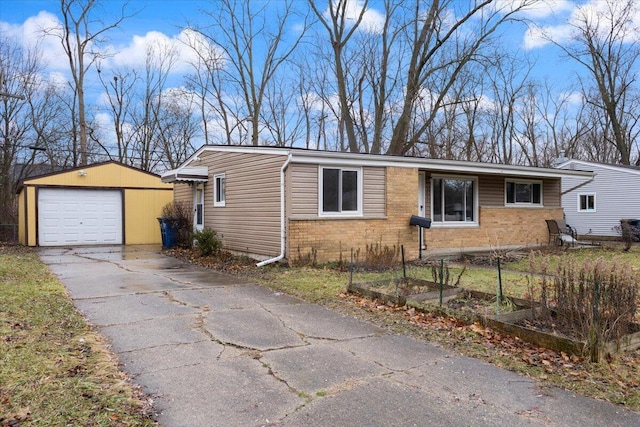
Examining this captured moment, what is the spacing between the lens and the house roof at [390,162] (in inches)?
419

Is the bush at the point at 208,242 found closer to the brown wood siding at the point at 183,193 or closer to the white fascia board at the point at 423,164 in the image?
the brown wood siding at the point at 183,193

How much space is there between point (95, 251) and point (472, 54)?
1850cm

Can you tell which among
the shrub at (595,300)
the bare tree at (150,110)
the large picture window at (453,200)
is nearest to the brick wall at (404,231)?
the large picture window at (453,200)

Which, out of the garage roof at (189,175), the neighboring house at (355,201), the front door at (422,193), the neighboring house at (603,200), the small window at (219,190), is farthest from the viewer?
the neighboring house at (603,200)

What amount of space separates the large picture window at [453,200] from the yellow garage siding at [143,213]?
11.5 meters

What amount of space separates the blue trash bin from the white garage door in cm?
371

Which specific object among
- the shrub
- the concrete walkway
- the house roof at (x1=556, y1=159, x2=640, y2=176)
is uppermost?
the house roof at (x1=556, y1=159, x2=640, y2=176)

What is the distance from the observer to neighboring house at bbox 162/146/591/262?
10.9 meters

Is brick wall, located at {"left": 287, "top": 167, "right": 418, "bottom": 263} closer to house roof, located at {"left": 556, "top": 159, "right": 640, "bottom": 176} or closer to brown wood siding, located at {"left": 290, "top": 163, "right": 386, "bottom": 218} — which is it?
brown wood siding, located at {"left": 290, "top": 163, "right": 386, "bottom": 218}

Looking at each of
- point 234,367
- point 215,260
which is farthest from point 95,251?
point 234,367

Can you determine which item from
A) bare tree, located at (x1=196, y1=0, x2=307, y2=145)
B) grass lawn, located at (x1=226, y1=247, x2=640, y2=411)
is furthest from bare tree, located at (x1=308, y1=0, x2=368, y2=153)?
grass lawn, located at (x1=226, y1=247, x2=640, y2=411)

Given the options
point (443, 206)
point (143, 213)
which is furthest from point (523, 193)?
point (143, 213)

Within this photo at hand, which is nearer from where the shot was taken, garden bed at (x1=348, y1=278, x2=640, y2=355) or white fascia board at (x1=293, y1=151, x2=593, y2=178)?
garden bed at (x1=348, y1=278, x2=640, y2=355)

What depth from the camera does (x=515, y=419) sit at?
10.6 ft
